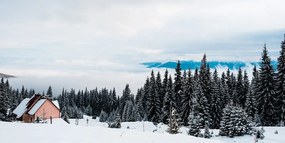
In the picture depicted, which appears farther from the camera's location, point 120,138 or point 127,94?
point 127,94

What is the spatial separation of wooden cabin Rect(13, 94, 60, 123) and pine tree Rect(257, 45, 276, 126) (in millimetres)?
36898

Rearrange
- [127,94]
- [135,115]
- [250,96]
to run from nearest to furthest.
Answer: [250,96] < [135,115] < [127,94]

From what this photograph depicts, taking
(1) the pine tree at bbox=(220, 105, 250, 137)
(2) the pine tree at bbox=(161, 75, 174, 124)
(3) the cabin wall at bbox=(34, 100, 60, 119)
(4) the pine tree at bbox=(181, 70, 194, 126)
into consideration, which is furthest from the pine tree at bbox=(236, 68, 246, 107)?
(3) the cabin wall at bbox=(34, 100, 60, 119)

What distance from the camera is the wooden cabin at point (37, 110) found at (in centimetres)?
5231

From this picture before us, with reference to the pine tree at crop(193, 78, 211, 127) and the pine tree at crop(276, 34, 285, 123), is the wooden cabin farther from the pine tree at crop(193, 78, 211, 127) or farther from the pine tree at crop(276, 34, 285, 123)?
the pine tree at crop(276, 34, 285, 123)

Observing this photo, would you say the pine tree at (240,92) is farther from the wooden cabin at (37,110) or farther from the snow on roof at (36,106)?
the snow on roof at (36,106)

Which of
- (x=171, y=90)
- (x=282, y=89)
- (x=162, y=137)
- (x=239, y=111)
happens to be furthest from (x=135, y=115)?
(x=162, y=137)

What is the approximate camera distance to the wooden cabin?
52312mm

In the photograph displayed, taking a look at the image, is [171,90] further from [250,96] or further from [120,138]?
[120,138]

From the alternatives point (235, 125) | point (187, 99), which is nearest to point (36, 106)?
point (187, 99)

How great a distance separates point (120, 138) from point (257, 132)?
18.8 m

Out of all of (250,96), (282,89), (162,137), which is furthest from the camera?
(250,96)

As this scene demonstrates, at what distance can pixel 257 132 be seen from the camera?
1100 inches

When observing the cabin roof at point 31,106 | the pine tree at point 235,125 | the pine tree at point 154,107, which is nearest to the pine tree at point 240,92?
the pine tree at point 154,107
